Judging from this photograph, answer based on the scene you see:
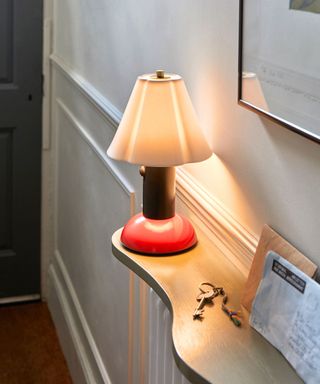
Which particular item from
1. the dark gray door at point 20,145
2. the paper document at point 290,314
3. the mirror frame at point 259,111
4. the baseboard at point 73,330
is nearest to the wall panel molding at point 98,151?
the dark gray door at point 20,145

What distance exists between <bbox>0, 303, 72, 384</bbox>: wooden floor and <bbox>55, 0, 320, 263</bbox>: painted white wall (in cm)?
120

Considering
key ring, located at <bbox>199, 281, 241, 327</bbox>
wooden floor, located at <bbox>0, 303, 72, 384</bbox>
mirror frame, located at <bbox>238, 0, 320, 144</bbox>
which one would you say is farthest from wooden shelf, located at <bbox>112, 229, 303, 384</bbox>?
wooden floor, located at <bbox>0, 303, 72, 384</bbox>

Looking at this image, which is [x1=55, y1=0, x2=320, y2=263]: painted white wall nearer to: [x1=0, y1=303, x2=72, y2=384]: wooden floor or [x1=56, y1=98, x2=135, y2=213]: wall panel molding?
[x1=56, y1=98, x2=135, y2=213]: wall panel molding

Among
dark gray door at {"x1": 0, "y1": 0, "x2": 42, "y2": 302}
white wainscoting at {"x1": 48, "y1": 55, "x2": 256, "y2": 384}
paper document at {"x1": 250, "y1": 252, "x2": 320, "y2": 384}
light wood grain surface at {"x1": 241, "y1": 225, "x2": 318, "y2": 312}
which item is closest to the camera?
paper document at {"x1": 250, "y1": 252, "x2": 320, "y2": 384}

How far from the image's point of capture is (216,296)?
4.06ft

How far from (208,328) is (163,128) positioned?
35 cm

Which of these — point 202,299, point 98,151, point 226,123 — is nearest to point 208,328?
point 202,299

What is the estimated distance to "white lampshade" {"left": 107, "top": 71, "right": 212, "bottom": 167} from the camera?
1286 millimetres

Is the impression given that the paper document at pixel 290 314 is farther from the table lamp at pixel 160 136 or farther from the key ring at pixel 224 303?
the table lamp at pixel 160 136

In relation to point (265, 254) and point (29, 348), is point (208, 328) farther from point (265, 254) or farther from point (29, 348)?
point (29, 348)

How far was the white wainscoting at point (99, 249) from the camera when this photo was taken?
1.45 m

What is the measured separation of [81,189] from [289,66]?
1.54 metres

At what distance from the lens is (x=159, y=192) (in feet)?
4.50

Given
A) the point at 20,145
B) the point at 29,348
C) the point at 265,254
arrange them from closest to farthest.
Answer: the point at 265,254, the point at 29,348, the point at 20,145
